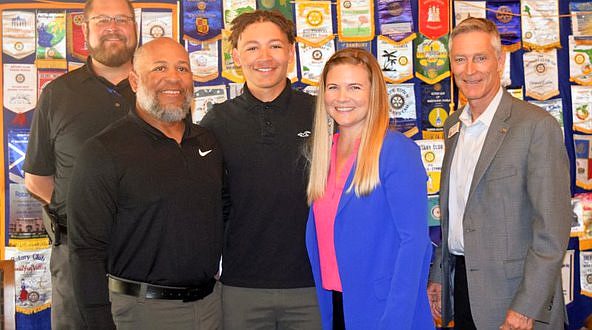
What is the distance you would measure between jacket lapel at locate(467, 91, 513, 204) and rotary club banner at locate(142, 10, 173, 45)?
2208mm

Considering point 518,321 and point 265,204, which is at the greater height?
point 265,204

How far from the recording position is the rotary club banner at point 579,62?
4141 mm

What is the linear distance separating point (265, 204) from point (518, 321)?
108 centimetres

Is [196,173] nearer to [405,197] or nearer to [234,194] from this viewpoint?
[234,194]

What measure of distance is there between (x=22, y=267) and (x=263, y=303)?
6.52ft

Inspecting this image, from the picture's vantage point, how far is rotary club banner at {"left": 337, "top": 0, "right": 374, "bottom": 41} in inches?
158

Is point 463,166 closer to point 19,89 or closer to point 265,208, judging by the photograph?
point 265,208

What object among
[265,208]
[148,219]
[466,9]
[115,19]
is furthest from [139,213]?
[466,9]

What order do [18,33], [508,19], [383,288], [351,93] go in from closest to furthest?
[383,288], [351,93], [18,33], [508,19]

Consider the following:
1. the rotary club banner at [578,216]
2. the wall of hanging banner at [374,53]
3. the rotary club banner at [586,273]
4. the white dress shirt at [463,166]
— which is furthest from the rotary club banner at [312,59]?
the rotary club banner at [586,273]

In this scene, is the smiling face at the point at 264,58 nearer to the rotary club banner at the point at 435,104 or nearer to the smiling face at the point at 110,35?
the smiling face at the point at 110,35

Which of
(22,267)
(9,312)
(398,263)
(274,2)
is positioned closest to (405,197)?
(398,263)

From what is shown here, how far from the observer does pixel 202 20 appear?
3.93 meters

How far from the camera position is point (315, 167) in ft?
7.88
